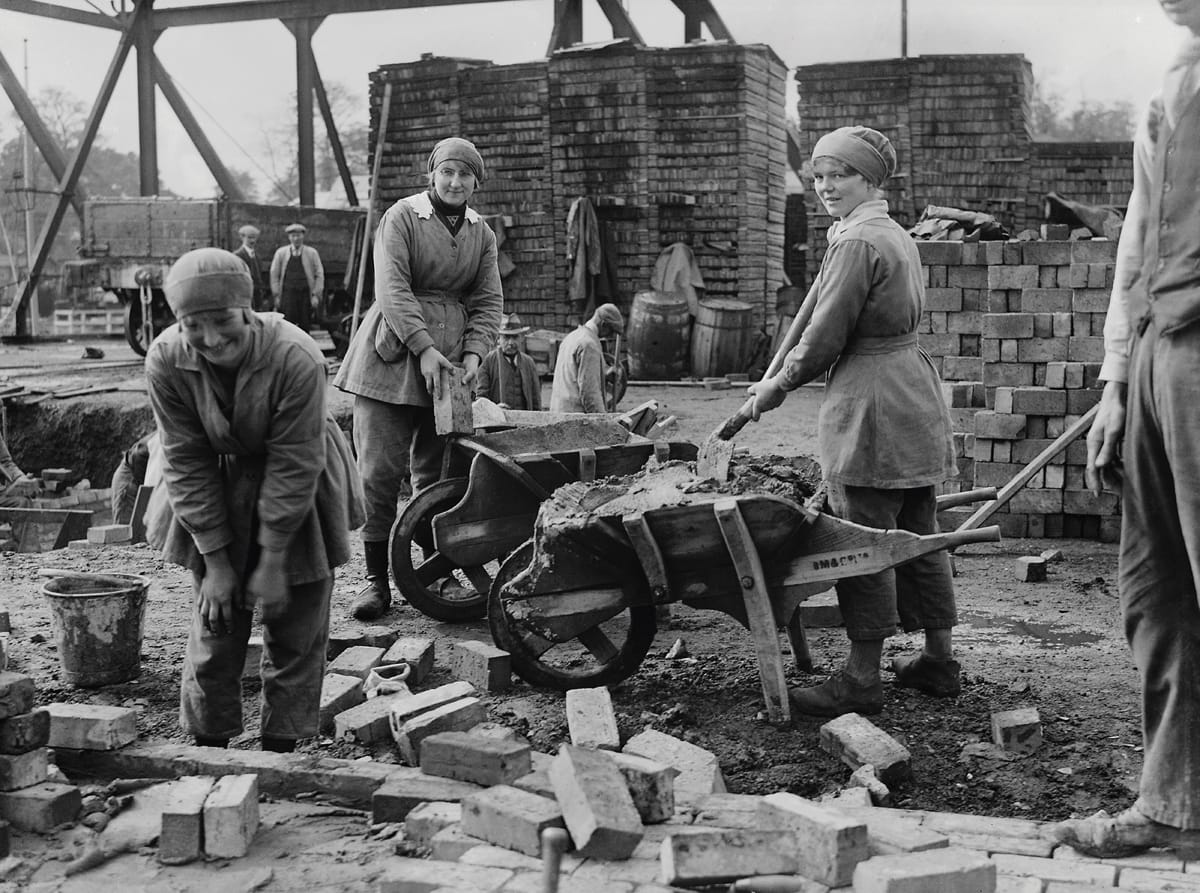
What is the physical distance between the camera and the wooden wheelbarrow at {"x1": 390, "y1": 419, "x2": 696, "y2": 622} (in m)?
5.90

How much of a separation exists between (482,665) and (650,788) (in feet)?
6.06

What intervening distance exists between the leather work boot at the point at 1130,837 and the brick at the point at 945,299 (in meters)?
7.60

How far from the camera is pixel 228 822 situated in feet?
11.7

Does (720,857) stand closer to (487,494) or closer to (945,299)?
(487,494)

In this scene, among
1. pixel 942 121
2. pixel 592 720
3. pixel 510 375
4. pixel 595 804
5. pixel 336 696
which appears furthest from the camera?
A: pixel 942 121

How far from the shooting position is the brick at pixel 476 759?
381 cm

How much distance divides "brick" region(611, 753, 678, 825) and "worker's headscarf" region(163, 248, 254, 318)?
1.72 metres

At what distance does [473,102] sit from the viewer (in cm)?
2016

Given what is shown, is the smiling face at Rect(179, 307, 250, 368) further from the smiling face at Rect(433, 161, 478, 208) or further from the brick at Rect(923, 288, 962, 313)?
the brick at Rect(923, 288, 962, 313)

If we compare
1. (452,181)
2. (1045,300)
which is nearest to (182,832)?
(452,181)

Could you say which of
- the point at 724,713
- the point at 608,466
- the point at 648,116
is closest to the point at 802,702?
the point at 724,713

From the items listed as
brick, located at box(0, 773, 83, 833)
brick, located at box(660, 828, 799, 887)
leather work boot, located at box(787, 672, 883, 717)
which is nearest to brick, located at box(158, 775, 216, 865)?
brick, located at box(0, 773, 83, 833)

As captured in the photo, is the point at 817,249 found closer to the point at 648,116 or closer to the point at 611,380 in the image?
the point at 648,116

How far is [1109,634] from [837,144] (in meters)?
2.79
